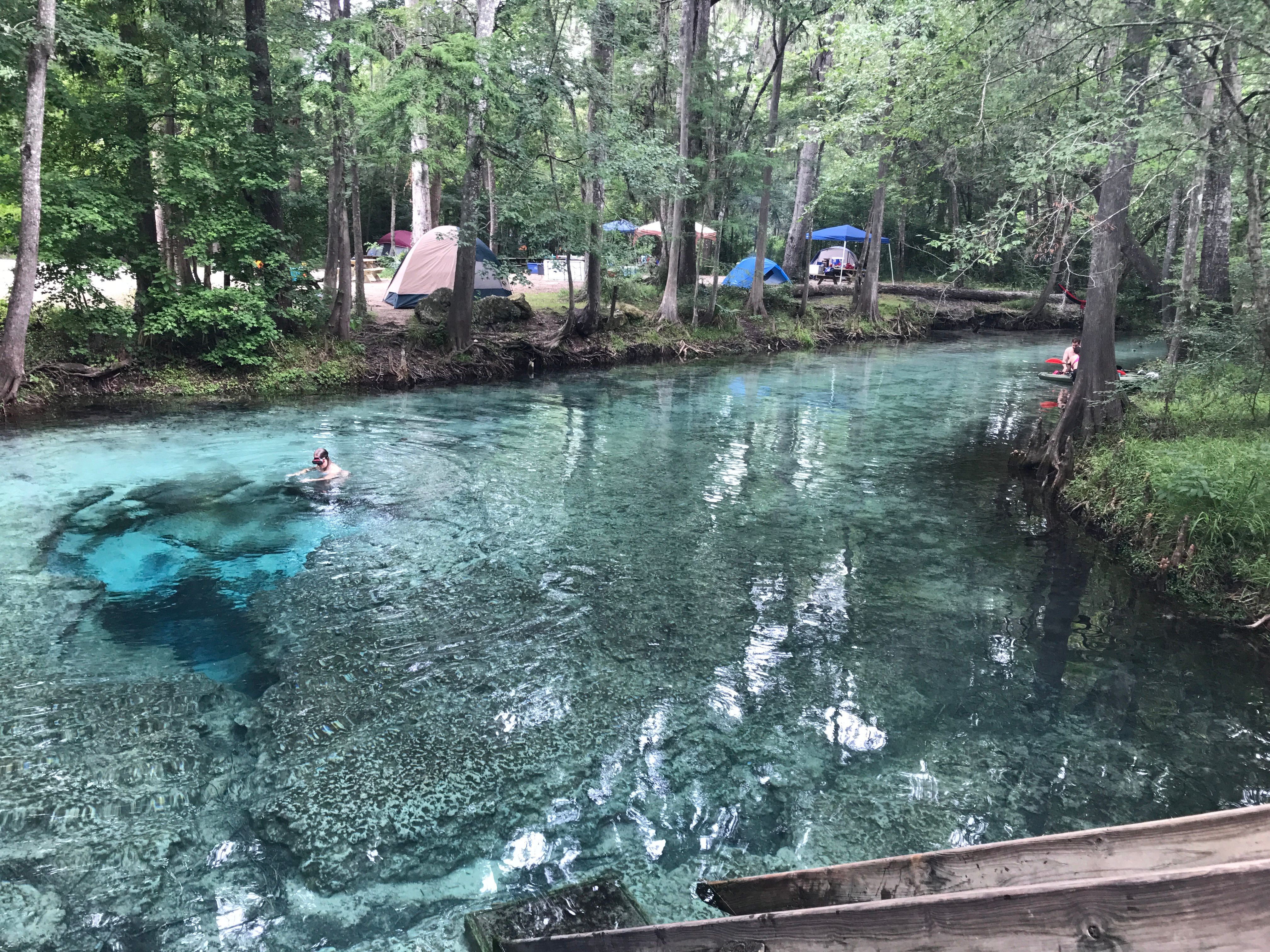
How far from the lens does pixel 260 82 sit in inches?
620

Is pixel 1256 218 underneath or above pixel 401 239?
underneath

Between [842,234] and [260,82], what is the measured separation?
2448cm

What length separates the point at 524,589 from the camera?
769cm

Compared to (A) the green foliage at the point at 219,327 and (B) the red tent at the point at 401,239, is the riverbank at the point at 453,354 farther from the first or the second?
(B) the red tent at the point at 401,239

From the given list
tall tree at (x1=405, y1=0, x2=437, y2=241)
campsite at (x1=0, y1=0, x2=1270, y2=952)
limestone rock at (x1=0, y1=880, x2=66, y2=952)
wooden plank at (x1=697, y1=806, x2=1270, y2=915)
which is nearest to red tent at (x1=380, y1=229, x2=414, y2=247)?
tall tree at (x1=405, y1=0, x2=437, y2=241)

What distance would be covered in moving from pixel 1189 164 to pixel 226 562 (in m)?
11.9

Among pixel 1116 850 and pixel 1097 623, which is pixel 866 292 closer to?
pixel 1097 623

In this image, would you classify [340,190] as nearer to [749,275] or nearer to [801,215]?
[749,275]

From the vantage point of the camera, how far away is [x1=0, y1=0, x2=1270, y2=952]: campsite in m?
3.98

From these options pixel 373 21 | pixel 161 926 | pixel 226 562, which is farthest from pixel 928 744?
pixel 373 21

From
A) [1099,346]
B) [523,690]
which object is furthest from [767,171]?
[523,690]

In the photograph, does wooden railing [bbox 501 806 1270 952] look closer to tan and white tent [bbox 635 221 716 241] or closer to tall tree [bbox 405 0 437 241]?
tall tree [bbox 405 0 437 241]

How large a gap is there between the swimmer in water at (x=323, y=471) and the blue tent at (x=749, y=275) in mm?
20164

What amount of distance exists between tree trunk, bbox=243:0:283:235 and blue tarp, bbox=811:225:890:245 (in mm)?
22526
